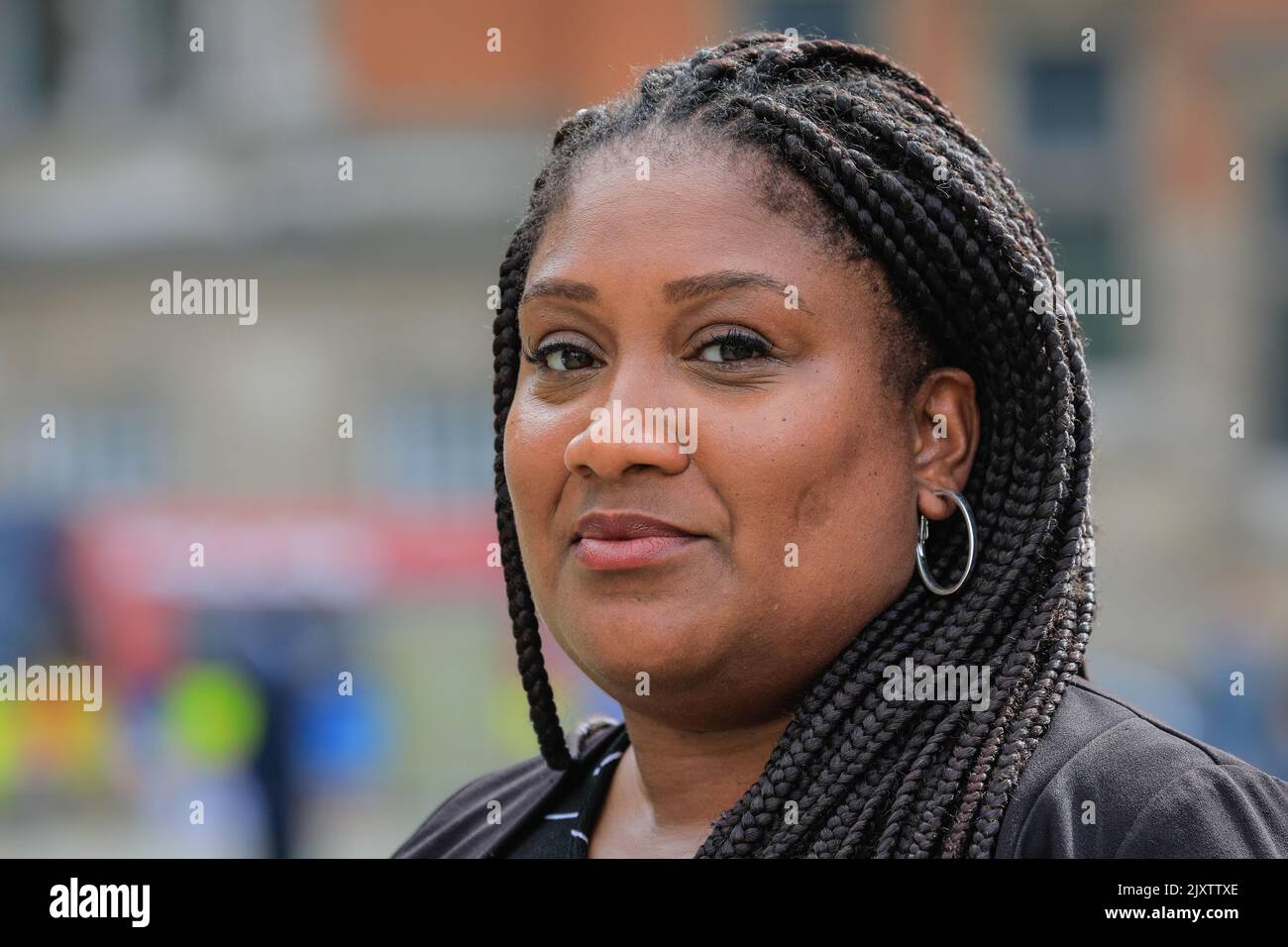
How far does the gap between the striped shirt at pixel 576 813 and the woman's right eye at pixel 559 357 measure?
27.9 inches

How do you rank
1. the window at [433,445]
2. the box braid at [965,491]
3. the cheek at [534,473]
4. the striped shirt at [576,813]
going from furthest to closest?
the window at [433,445]
the striped shirt at [576,813]
the cheek at [534,473]
the box braid at [965,491]

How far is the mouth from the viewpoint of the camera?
7.60 feet

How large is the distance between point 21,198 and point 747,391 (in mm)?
17663

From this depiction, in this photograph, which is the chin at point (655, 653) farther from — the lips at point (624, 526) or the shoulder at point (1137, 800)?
the shoulder at point (1137, 800)

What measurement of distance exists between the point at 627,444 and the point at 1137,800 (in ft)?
2.66

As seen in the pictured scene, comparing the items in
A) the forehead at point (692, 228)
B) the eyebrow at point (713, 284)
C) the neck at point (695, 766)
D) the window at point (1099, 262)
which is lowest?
the neck at point (695, 766)

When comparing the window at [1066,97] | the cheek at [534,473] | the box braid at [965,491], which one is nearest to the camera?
the box braid at [965,491]

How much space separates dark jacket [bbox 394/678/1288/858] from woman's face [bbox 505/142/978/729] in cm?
34

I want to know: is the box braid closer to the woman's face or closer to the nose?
the woman's face

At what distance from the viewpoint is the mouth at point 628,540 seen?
232cm

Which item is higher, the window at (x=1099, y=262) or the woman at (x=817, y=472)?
the window at (x=1099, y=262)

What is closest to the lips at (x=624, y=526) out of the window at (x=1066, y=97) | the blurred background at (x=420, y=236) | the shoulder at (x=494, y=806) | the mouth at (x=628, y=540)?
the mouth at (x=628, y=540)

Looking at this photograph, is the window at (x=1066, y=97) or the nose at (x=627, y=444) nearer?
the nose at (x=627, y=444)
